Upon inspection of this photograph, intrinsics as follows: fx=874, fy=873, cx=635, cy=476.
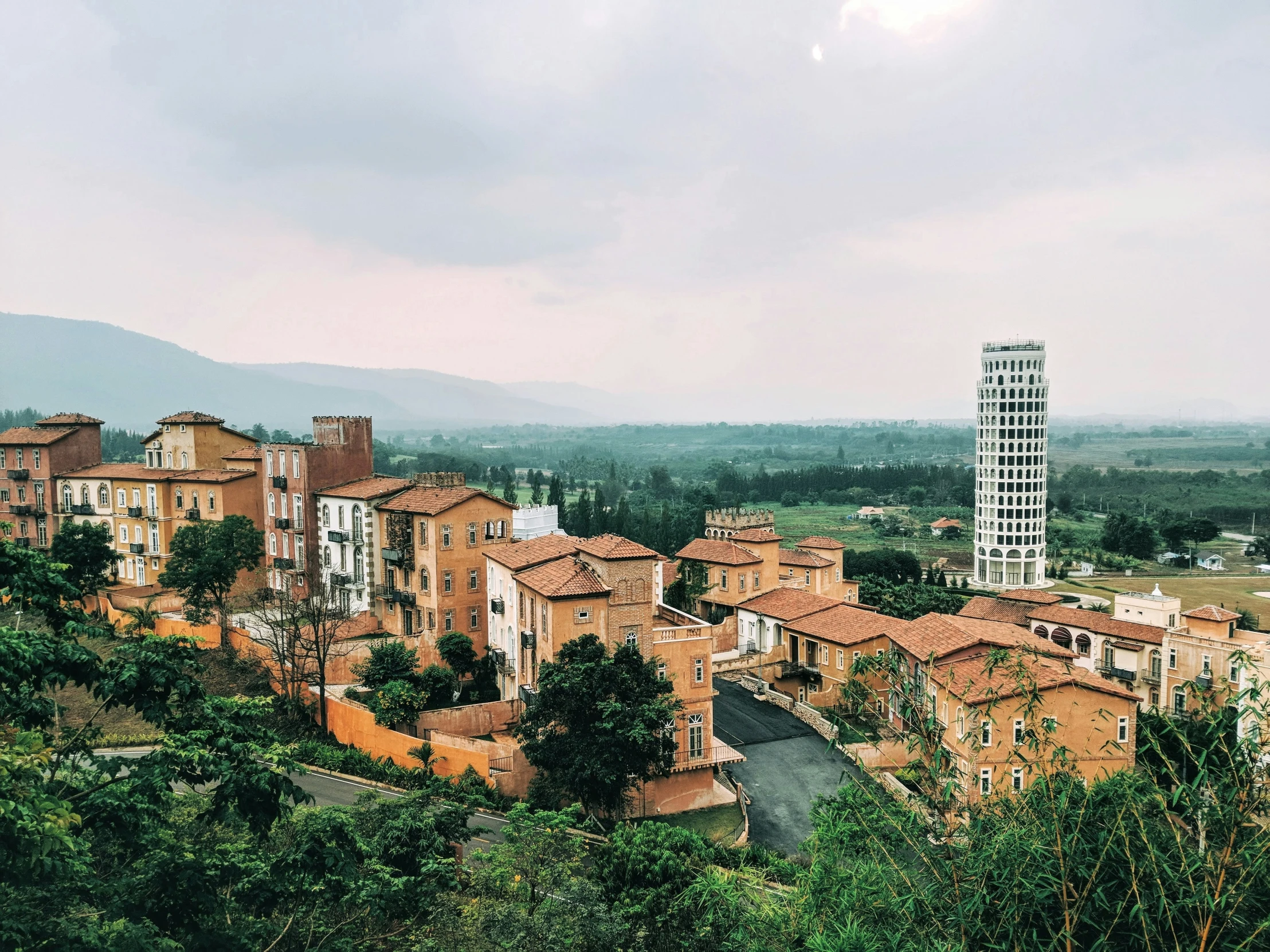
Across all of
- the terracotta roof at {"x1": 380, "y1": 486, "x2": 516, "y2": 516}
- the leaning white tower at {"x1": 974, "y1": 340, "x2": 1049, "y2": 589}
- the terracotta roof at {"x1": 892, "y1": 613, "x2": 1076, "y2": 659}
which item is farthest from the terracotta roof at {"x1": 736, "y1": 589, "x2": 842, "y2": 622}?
the leaning white tower at {"x1": 974, "y1": 340, "x2": 1049, "y2": 589}

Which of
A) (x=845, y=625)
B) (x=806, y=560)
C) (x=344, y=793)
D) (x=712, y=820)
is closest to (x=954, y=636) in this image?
(x=845, y=625)

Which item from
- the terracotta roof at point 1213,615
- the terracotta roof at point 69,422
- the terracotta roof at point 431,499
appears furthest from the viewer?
the terracotta roof at point 69,422

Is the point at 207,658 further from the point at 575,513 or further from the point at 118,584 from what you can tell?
the point at 575,513

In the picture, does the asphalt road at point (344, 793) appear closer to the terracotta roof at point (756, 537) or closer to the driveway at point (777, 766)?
the driveway at point (777, 766)

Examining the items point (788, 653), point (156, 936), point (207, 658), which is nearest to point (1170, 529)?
point (788, 653)

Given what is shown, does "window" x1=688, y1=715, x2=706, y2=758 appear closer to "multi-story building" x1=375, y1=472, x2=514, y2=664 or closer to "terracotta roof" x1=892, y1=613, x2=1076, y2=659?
"terracotta roof" x1=892, y1=613, x2=1076, y2=659

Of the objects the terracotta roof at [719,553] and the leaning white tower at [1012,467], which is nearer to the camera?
the terracotta roof at [719,553]

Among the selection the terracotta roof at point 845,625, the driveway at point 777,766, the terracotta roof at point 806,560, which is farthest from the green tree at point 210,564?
the terracotta roof at point 806,560
